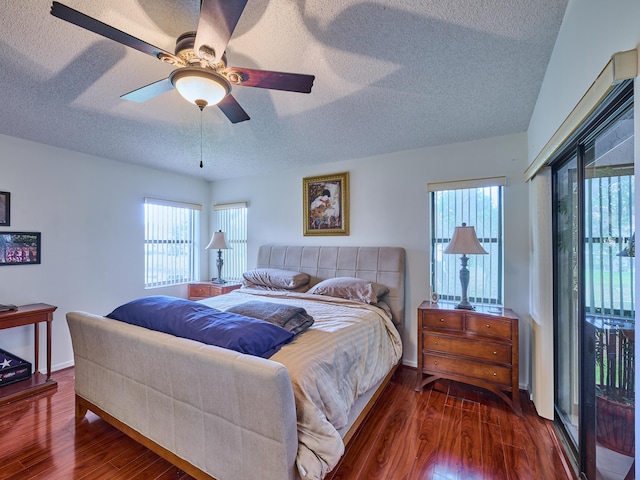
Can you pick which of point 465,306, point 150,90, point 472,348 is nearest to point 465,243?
point 465,306

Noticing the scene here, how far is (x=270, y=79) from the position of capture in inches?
58.9

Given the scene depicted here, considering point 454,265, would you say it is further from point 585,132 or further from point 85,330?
point 85,330

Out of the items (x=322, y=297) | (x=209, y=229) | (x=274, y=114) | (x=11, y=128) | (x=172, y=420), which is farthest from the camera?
(x=209, y=229)

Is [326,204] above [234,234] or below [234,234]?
above

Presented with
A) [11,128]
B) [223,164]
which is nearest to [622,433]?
[223,164]

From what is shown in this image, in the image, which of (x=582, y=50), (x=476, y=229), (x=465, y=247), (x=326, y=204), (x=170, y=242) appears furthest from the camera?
(x=170, y=242)

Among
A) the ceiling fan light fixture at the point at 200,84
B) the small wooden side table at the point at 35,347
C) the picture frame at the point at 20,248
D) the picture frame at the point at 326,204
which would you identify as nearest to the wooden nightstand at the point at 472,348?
the picture frame at the point at 326,204

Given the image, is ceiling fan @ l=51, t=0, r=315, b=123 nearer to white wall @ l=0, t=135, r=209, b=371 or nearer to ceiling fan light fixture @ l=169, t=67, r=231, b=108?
ceiling fan light fixture @ l=169, t=67, r=231, b=108

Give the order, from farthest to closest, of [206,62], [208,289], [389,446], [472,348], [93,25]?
[208,289]
[472,348]
[389,446]
[206,62]
[93,25]

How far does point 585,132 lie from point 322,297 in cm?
241

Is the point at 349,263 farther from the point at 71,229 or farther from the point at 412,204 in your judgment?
the point at 71,229

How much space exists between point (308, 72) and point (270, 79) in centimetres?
48

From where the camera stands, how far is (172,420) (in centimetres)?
160

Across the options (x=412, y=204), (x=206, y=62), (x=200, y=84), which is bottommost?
(x=412, y=204)
